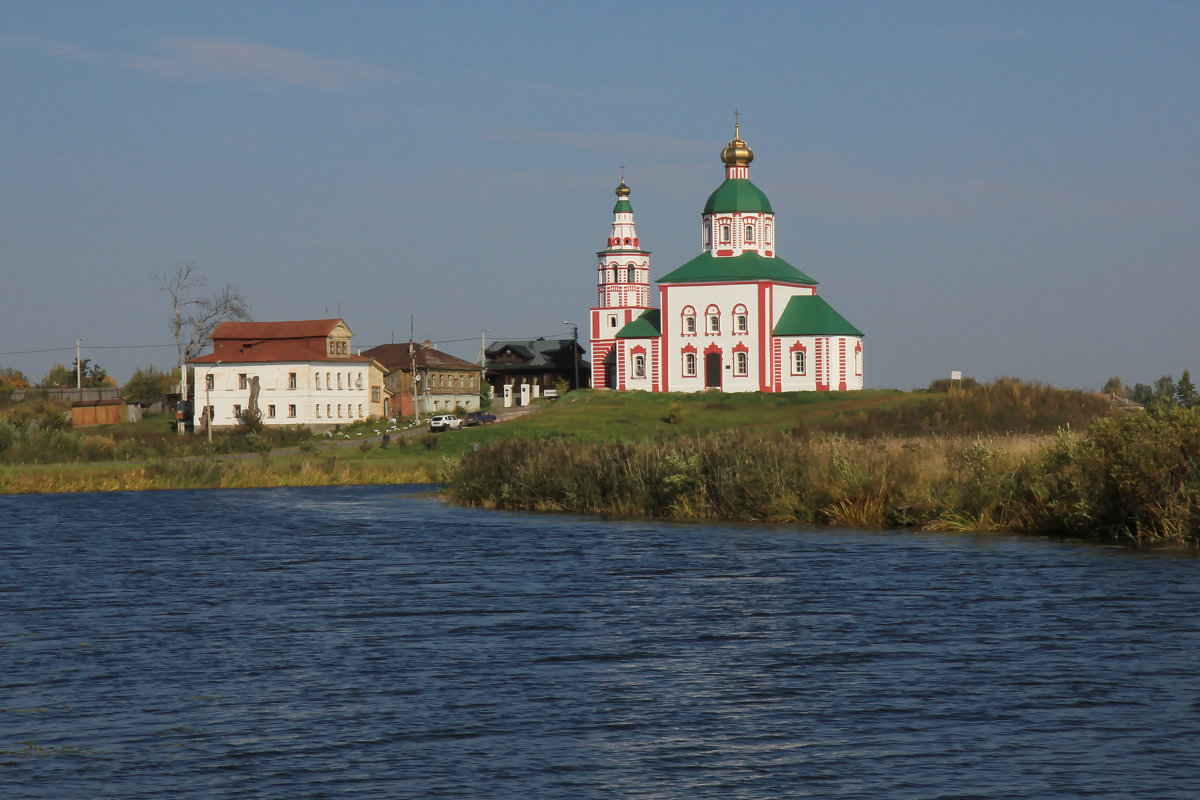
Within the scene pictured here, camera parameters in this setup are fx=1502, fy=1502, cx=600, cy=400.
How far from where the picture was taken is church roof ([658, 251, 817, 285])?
380 feet

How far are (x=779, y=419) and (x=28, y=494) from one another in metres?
47.3

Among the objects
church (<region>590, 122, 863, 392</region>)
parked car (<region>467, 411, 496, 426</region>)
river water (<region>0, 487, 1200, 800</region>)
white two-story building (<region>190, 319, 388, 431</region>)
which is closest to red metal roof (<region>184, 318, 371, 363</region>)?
white two-story building (<region>190, 319, 388, 431</region>)

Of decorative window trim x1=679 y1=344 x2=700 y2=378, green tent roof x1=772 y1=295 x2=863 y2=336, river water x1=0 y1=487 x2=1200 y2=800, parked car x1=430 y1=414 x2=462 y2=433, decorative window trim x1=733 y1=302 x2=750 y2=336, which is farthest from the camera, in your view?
decorative window trim x1=679 y1=344 x2=700 y2=378

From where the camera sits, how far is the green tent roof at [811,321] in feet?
371

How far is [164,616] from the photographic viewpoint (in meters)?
23.5

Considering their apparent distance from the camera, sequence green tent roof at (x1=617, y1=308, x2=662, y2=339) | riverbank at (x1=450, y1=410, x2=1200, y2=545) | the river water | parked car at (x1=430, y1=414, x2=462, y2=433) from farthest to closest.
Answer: green tent roof at (x1=617, y1=308, x2=662, y2=339) → parked car at (x1=430, y1=414, x2=462, y2=433) → riverbank at (x1=450, y1=410, x2=1200, y2=545) → the river water

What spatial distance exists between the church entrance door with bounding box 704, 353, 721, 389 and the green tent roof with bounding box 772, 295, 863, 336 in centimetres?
512

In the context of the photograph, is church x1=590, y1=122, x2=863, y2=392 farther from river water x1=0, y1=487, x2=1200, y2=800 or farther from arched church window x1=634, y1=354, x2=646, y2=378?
river water x1=0, y1=487, x2=1200, y2=800

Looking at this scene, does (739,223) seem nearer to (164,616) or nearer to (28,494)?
(28,494)

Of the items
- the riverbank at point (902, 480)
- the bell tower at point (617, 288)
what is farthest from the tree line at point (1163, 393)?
the bell tower at point (617, 288)

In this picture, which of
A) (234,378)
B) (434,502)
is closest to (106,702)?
(434,502)

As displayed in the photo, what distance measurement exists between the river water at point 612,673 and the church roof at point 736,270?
275ft

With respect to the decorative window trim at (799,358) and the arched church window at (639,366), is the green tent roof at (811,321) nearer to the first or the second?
the decorative window trim at (799,358)

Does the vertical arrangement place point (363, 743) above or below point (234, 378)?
below
